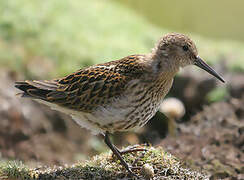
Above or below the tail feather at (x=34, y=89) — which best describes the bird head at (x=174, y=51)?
above

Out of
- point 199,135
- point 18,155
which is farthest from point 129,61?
point 18,155

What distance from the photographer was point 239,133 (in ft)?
25.0

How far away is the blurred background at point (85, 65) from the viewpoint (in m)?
7.59

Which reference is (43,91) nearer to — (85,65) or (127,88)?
(127,88)

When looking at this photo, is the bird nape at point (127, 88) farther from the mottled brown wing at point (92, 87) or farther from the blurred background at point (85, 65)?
the blurred background at point (85, 65)

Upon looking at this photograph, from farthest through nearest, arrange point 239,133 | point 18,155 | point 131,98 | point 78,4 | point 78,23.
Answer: point 78,4 < point 78,23 < point 18,155 < point 239,133 < point 131,98

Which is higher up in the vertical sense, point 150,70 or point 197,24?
point 150,70

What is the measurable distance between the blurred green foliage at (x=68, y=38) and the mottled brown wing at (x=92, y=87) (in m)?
3.32

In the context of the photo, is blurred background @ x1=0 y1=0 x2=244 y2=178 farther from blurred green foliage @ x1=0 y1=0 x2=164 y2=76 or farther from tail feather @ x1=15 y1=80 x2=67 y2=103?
tail feather @ x1=15 y1=80 x2=67 y2=103

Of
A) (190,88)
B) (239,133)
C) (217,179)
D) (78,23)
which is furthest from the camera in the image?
(78,23)

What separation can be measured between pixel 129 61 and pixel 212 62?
198 inches

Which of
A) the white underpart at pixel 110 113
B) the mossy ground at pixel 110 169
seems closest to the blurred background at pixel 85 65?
the mossy ground at pixel 110 169

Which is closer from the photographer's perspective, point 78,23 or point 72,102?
point 72,102

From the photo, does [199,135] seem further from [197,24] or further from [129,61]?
[197,24]
